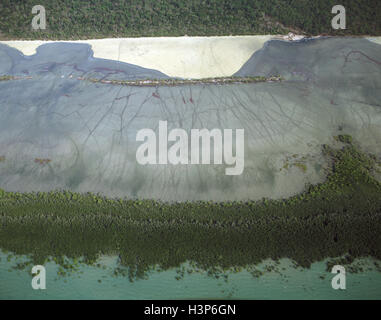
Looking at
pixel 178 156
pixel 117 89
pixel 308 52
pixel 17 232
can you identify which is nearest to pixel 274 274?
pixel 178 156

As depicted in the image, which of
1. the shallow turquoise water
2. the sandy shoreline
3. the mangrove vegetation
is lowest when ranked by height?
the shallow turquoise water

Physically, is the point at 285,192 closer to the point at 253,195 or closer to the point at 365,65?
the point at 253,195

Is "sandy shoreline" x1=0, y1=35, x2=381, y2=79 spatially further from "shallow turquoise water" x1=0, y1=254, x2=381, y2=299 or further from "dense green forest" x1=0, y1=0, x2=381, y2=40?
"shallow turquoise water" x1=0, y1=254, x2=381, y2=299

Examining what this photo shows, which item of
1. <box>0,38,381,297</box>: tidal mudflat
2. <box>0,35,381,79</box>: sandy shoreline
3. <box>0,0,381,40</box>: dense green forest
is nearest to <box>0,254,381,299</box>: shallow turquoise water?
<box>0,38,381,297</box>: tidal mudflat

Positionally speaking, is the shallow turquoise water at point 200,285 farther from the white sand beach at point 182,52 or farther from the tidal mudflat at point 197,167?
the white sand beach at point 182,52

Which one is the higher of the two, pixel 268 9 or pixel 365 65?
pixel 268 9

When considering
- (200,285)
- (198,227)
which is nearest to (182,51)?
(198,227)

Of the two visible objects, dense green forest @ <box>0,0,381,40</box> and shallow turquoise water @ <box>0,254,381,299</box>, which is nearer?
shallow turquoise water @ <box>0,254,381,299</box>
